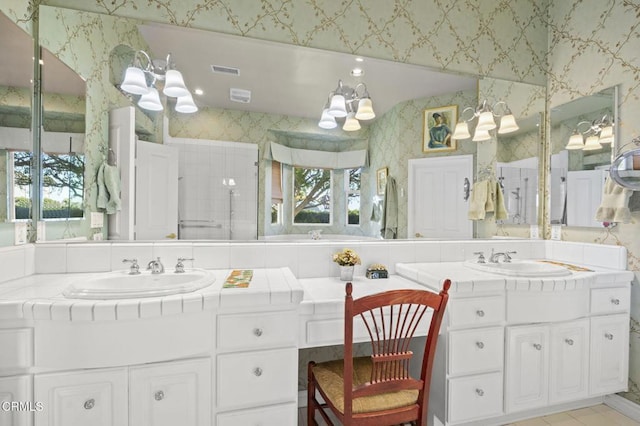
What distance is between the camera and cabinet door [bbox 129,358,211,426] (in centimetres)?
115

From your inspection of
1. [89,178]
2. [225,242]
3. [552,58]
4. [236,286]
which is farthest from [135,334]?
[552,58]

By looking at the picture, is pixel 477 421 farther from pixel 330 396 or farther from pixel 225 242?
pixel 225 242

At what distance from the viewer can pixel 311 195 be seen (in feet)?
6.04

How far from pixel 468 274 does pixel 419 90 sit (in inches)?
49.0

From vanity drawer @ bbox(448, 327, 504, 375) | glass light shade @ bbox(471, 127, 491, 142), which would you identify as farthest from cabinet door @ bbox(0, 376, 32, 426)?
glass light shade @ bbox(471, 127, 491, 142)

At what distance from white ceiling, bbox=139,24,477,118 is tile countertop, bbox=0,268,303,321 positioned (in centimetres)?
107

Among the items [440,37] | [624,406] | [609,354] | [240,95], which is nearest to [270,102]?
[240,95]

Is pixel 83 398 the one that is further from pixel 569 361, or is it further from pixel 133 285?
pixel 569 361

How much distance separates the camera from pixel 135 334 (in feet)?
3.64

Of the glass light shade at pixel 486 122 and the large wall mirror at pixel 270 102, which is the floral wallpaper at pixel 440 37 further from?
the glass light shade at pixel 486 122

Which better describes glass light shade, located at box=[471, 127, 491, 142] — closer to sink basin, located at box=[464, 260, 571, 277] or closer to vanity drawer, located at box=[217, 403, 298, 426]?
sink basin, located at box=[464, 260, 571, 277]

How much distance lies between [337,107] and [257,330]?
53.7 inches

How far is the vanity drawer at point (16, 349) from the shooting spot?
3.46ft

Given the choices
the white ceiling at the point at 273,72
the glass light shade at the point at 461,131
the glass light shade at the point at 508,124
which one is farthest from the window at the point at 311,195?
the glass light shade at the point at 508,124
